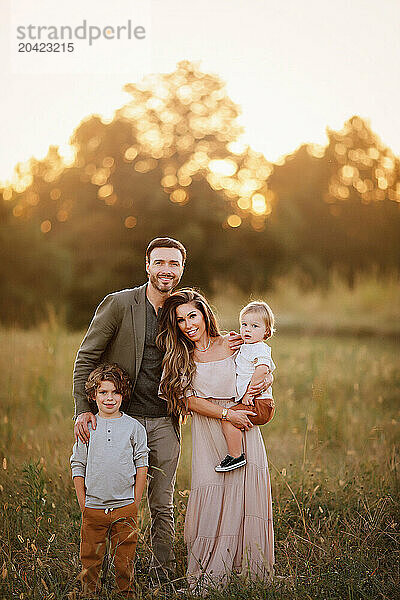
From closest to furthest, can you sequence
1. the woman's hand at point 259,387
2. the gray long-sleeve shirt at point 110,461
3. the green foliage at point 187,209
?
the gray long-sleeve shirt at point 110,461, the woman's hand at point 259,387, the green foliage at point 187,209

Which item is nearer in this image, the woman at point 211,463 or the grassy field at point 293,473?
the woman at point 211,463

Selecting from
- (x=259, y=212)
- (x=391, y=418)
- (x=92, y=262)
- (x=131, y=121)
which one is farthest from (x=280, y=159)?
(x=391, y=418)

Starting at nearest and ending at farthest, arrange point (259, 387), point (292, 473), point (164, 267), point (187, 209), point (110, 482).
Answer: point (110, 482)
point (259, 387)
point (164, 267)
point (292, 473)
point (187, 209)

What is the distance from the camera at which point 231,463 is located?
9.96ft

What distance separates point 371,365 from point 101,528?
400 centimetres

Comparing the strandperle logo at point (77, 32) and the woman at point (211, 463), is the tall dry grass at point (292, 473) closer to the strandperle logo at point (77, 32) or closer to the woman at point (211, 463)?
the woman at point (211, 463)

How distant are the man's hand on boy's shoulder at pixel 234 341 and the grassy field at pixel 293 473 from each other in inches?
35.8

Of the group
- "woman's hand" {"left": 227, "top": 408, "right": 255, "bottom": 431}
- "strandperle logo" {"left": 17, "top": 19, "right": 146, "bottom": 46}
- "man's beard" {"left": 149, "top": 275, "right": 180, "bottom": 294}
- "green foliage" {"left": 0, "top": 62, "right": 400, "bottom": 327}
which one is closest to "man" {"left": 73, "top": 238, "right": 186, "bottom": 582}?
"man's beard" {"left": 149, "top": 275, "right": 180, "bottom": 294}

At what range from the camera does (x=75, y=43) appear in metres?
4.51

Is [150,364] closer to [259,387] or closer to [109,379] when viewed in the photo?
[109,379]

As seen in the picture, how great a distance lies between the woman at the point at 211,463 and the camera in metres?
3.05

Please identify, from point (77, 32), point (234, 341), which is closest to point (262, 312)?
point (234, 341)

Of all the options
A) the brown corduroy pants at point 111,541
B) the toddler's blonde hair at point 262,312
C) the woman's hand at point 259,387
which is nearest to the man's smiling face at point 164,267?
the toddler's blonde hair at point 262,312

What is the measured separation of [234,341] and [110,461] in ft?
2.48
